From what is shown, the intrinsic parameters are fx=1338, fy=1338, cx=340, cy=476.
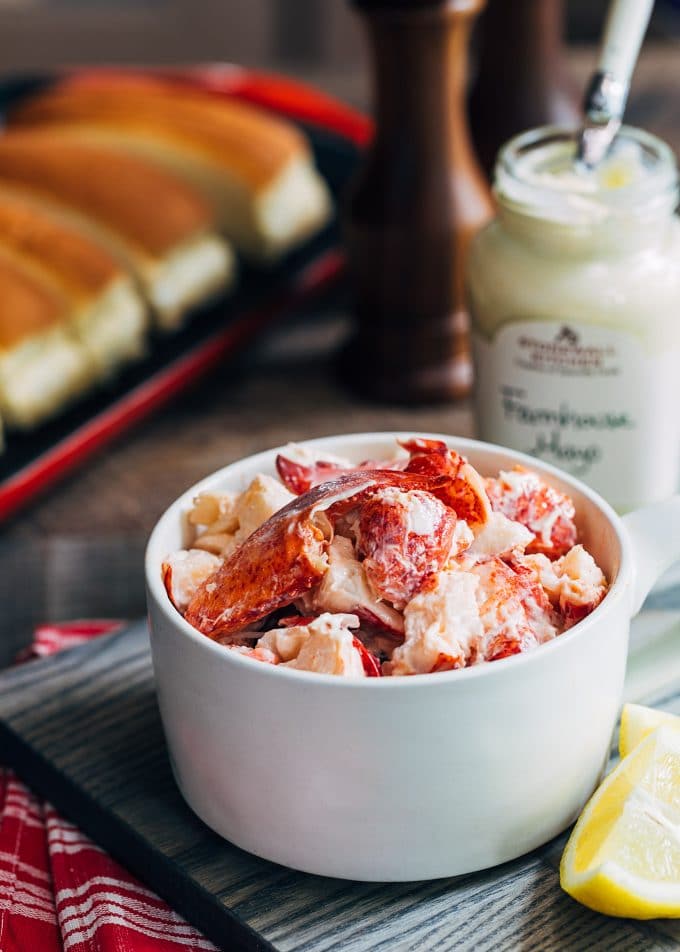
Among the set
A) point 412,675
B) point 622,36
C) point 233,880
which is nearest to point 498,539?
point 412,675

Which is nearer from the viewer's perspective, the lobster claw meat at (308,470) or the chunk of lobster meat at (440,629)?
the chunk of lobster meat at (440,629)

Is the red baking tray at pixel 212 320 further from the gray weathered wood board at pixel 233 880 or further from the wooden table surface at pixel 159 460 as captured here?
the gray weathered wood board at pixel 233 880

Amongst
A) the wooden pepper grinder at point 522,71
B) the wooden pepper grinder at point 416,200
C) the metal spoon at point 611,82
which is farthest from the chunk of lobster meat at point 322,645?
the wooden pepper grinder at point 522,71

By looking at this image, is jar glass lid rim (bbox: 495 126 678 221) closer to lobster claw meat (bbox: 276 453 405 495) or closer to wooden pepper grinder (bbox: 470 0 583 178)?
lobster claw meat (bbox: 276 453 405 495)

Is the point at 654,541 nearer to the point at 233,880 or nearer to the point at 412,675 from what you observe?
the point at 412,675

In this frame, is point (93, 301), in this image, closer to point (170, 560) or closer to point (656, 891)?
point (170, 560)

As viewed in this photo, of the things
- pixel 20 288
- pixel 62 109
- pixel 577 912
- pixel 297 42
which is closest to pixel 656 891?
pixel 577 912
